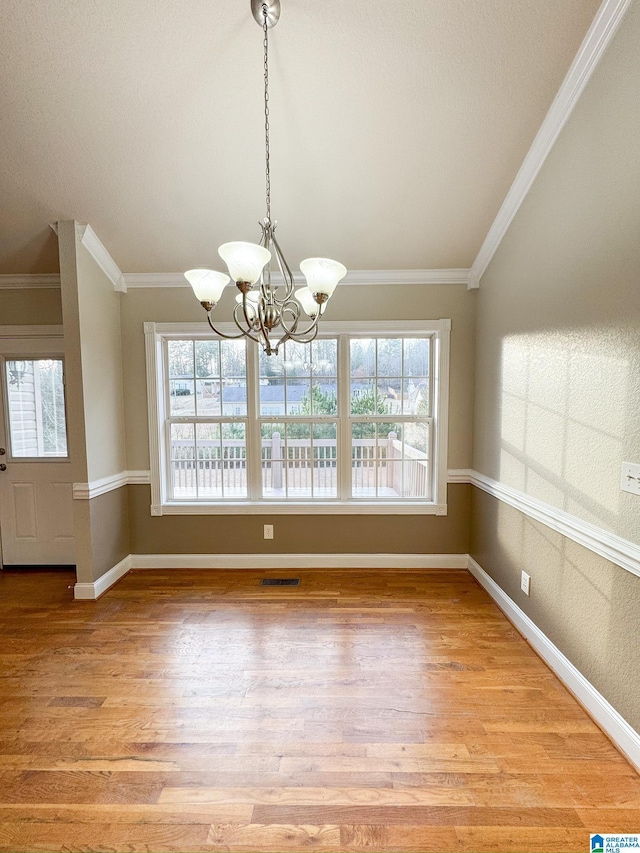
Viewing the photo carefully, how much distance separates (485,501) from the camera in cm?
303

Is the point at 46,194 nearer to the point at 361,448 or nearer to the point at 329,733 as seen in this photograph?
the point at 361,448

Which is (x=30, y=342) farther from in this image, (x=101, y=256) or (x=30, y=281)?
(x=101, y=256)

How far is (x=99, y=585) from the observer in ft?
9.55

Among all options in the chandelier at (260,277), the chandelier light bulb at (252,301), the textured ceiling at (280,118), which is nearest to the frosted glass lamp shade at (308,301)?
the chandelier at (260,277)

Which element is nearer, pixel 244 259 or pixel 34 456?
pixel 244 259

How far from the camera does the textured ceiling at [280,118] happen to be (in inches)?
67.7

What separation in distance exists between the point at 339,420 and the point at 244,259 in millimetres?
2099

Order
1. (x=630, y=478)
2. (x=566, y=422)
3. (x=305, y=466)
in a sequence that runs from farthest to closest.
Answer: (x=305, y=466), (x=566, y=422), (x=630, y=478)

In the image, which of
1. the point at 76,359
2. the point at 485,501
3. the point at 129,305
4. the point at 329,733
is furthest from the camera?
the point at 129,305

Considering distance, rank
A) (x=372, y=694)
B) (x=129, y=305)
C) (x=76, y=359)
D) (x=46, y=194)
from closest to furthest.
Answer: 1. (x=372, y=694)
2. (x=46, y=194)
3. (x=76, y=359)
4. (x=129, y=305)

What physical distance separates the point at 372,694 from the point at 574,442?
1634 mm

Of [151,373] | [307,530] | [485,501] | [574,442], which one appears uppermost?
[151,373]

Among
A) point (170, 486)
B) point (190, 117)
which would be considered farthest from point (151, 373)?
point (190, 117)

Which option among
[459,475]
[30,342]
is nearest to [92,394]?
[30,342]
